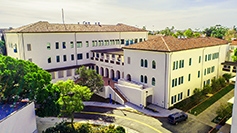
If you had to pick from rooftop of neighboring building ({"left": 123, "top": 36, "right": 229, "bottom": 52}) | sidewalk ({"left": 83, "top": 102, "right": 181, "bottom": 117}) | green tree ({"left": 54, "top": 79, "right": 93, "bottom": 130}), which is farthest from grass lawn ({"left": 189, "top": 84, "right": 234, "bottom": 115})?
green tree ({"left": 54, "top": 79, "right": 93, "bottom": 130})

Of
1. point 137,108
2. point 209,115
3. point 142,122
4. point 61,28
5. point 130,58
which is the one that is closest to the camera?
point 142,122

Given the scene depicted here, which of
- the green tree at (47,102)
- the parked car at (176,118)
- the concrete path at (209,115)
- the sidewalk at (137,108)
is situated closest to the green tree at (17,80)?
the green tree at (47,102)

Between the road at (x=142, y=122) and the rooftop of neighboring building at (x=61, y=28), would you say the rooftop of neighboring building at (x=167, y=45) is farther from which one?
the rooftop of neighboring building at (x=61, y=28)

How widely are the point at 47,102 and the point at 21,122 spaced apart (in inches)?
150

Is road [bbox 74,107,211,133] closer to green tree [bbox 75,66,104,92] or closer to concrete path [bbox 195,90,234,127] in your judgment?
concrete path [bbox 195,90,234,127]

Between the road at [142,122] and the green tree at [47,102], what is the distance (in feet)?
23.4

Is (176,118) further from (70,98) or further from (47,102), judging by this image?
(47,102)

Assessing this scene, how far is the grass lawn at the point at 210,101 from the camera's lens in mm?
32425

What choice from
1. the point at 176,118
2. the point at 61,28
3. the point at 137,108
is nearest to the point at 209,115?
the point at 176,118

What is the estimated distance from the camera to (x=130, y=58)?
127 ft

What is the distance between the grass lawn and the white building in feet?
11.5

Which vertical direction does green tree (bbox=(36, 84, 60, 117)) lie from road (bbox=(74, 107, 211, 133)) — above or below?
above

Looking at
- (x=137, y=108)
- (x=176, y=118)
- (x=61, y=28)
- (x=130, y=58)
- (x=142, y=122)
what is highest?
(x=61, y=28)

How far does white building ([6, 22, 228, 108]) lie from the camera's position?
33688 mm
